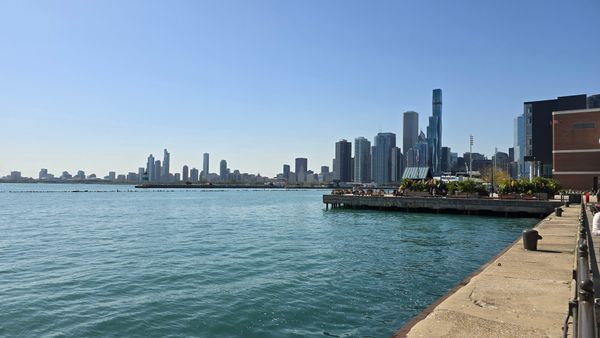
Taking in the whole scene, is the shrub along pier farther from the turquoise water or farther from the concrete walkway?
the concrete walkway

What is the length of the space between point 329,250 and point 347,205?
1716 inches

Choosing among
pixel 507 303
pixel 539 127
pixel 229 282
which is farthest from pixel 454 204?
pixel 539 127

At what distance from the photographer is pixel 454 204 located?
55906 mm

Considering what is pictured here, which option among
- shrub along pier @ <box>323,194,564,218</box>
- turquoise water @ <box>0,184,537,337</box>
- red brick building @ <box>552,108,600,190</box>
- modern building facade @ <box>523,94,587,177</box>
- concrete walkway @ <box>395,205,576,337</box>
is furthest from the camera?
modern building facade @ <box>523,94,587,177</box>

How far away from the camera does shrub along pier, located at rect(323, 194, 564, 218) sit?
50.1 meters

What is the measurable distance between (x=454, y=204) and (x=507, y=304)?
4805 cm

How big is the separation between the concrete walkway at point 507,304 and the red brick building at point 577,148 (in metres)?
69.1

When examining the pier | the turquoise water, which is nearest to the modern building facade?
the turquoise water

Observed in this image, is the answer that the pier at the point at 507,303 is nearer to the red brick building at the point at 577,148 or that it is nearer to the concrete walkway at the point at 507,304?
the concrete walkway at the point at 507,304

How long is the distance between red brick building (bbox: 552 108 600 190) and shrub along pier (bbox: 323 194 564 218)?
29908mm

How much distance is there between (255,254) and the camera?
25.1 meters

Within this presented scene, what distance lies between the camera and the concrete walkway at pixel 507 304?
8414 mm

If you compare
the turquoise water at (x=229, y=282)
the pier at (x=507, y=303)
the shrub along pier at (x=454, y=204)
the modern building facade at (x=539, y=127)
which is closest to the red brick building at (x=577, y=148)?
the shrub along pier at (x=454, y=204)

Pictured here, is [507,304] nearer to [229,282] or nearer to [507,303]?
[507,303]
